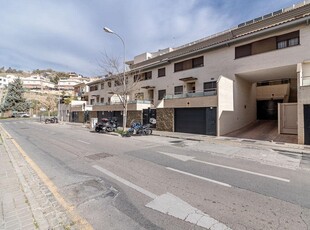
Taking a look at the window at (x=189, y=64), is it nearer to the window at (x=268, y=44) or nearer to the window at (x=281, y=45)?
the window at (x=268, y=44)

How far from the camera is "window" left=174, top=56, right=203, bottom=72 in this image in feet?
67.6

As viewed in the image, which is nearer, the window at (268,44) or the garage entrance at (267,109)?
the window at (268,44)

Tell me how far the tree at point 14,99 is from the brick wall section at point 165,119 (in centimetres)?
5564

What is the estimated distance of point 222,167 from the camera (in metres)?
6.63

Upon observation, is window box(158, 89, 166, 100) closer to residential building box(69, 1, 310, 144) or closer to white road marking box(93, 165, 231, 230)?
residential building box(69, 1, 310, 144)

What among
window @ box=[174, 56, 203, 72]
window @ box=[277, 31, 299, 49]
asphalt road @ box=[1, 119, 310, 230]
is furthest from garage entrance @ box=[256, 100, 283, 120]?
asphalt road @ box=[1, 119, 310, 230]

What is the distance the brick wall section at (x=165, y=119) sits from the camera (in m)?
19.1

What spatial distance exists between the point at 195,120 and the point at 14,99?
60.7 metres

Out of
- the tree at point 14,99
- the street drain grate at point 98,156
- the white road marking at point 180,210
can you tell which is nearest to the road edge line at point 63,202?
the white road marking at point 180,210

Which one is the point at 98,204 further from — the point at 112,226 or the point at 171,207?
the point at 171,207

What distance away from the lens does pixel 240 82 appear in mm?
18422

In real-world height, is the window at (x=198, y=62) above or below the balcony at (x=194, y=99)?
above

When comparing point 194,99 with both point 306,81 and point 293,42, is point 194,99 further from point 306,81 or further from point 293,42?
point 293,42

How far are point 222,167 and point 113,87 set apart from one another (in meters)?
29.9
